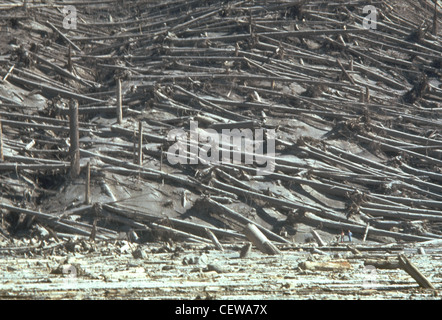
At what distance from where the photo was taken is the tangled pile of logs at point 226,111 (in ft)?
88.4

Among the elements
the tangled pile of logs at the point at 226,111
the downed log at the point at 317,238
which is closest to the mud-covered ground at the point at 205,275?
the downed log at the point at 317,238

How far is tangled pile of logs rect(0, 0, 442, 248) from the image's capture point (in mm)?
26938

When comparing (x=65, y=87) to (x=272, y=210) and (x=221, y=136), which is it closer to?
(x=221, y=136)

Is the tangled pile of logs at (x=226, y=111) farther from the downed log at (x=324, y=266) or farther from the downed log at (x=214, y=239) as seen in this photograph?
the downed log at (x=324, y=266)

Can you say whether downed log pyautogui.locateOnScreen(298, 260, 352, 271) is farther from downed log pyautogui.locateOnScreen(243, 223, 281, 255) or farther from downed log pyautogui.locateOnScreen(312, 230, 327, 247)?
downed log pyautogui.locateOnScreen(312, 230, 327, 247)

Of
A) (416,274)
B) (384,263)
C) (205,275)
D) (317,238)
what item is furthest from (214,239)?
(416,274)

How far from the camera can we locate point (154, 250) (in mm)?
21422

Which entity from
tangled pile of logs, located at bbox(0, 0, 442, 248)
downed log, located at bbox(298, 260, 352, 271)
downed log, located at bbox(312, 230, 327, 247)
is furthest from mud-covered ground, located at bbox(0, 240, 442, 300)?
tangled pile of logs, located at bbox(0, 0, 442, 248)

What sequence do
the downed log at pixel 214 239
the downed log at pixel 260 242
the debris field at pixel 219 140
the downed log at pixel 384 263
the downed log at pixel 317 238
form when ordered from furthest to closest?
1. the downed log at pixel 317 238
2. the downed log at pixel 214 239
3. the debris field at pixel 219 140
4. the downed log at pixel 260 242
5. the downed log at pixel 384 263

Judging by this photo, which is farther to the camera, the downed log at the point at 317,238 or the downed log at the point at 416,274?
the downed log at the point at 317,238

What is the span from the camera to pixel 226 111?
3156 cm

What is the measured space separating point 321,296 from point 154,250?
884 centimetres

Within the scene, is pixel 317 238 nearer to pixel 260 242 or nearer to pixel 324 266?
pixel 260 242
